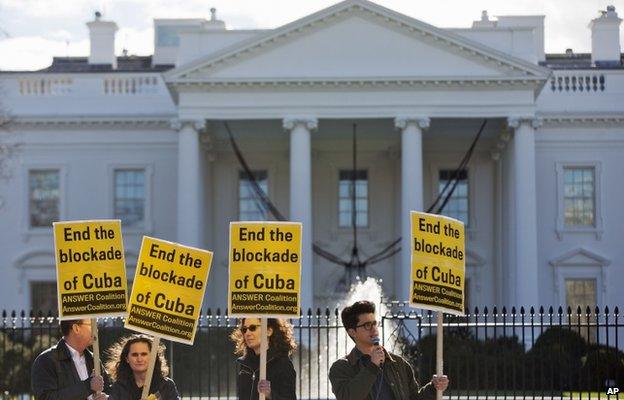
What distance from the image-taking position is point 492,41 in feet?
132

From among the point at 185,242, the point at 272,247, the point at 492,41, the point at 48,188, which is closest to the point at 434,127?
the point at 492,41

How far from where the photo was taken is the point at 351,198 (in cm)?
4369

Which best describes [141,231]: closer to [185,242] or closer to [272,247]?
[185,242]

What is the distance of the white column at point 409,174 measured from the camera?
38344mm

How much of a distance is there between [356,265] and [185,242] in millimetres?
6136

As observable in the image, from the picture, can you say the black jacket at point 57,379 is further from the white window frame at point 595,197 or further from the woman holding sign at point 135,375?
the white window frame at point 595,197

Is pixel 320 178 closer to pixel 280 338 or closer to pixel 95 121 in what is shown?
pixel 95 121

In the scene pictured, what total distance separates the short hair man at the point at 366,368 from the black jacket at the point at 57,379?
6.03 feet

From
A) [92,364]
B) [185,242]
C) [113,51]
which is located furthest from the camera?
[113,51]

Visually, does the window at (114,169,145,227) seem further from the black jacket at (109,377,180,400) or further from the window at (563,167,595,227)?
the black jacket at (109,377,180,400)

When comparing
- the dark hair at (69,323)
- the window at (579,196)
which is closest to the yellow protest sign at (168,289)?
the dark hair at (69,323)

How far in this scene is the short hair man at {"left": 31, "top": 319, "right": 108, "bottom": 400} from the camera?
1015 centimetres

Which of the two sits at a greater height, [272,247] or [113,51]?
[113,51]

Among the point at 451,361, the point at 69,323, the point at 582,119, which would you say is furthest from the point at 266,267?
the point at 582,119
